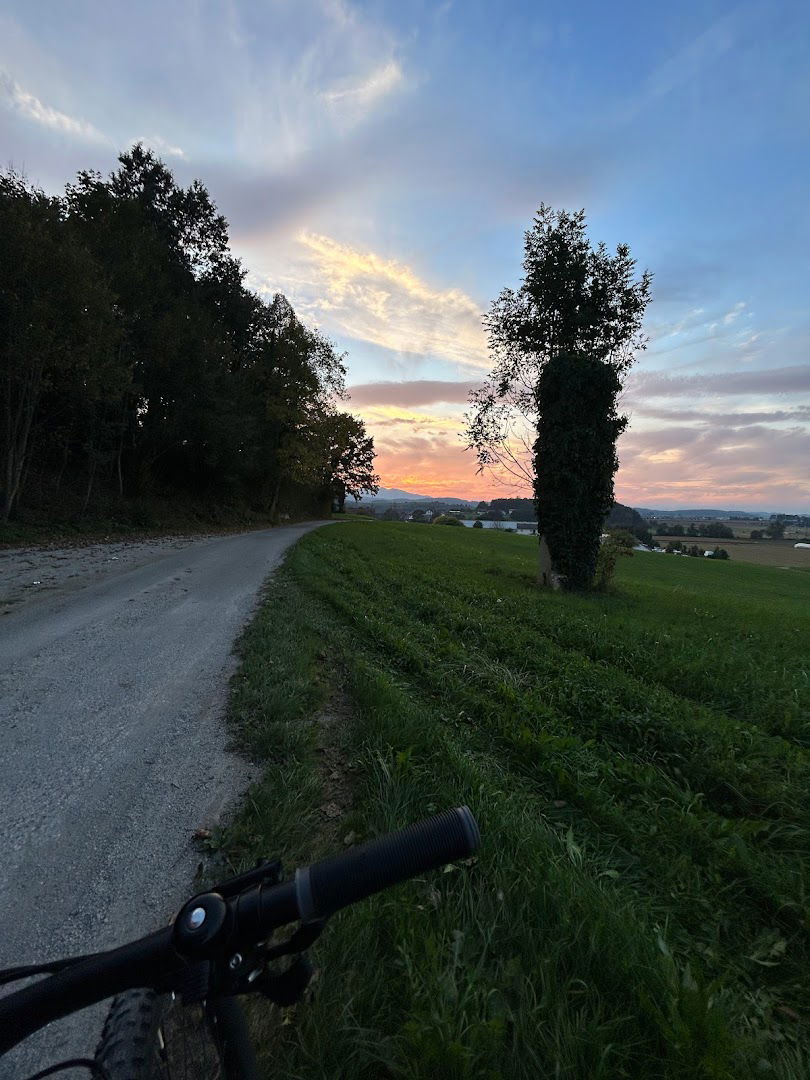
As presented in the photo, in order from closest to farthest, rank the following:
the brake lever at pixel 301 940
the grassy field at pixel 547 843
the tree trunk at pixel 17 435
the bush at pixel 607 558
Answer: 1. the brake lever at pixel 301 940
2. the grassy field at pixel 547 843
3. the bush at pixel 607 558
4. the tree trunk at pixel 17 435

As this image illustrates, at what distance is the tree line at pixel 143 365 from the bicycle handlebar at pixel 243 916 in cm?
1760

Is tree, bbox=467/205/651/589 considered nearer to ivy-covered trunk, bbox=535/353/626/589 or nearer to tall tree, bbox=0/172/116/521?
ivy-covered trunk, bbox=535/353/626/589

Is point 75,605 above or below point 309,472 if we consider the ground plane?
below

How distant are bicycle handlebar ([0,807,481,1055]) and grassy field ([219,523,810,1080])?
1.24 m

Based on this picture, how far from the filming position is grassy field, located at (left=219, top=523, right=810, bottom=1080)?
1.67 m

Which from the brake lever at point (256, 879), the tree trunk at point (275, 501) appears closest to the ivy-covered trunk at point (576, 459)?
the brake lever at point (256, 879)

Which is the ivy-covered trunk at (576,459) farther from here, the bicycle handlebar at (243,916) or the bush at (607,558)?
the bicycle handlebar at (243,916)

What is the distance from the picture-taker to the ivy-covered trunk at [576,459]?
12.7 meters

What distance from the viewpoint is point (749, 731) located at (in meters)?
4.32

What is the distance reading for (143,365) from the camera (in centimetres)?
2158

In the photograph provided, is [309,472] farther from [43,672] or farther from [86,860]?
[86,860]

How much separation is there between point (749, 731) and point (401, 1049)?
413 centimetres

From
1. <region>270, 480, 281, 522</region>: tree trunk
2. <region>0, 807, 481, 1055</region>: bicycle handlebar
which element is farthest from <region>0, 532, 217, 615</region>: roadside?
<region>270, 480, 281, 522</region>: tree trunk

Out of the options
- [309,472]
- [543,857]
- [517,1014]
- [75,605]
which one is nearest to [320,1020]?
[517,1014]
